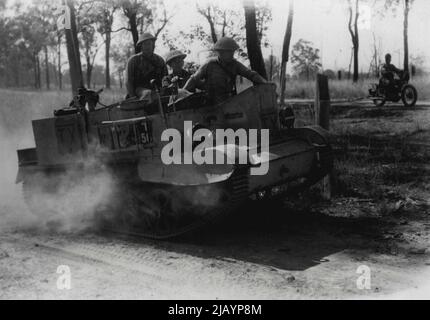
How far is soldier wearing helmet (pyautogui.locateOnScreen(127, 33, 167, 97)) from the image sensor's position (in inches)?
352

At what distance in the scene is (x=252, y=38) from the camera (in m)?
12.8

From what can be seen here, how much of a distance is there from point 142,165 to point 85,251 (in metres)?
1.32

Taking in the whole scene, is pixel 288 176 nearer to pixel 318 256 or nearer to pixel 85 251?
pixel 318 256

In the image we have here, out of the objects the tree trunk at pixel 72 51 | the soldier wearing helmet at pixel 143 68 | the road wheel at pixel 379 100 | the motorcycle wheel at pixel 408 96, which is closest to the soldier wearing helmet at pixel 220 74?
the soldier wearing helmet at pixel 143 68

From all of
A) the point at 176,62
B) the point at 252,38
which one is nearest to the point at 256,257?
the point at 176,62

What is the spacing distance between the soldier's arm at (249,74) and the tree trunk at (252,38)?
4426 mm

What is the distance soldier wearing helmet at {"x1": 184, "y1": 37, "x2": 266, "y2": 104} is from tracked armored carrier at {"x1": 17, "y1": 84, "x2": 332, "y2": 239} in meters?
0.30

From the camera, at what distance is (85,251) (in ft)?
23.6

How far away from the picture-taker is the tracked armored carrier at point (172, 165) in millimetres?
7051

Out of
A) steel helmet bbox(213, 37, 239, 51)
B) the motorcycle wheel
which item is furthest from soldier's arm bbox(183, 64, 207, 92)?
the motorcycle wheel

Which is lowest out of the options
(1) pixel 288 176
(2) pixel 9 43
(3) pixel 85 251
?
(3) pixel 85 251
